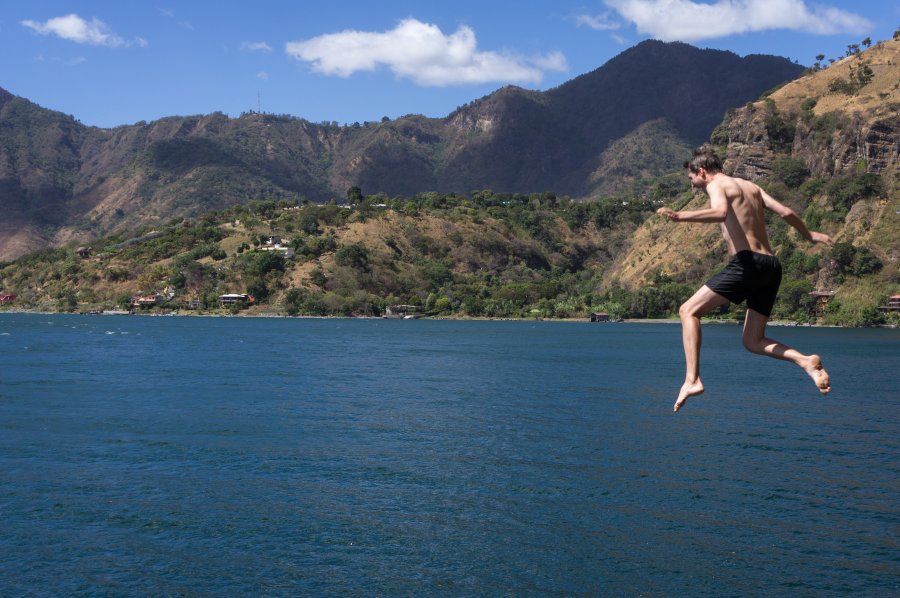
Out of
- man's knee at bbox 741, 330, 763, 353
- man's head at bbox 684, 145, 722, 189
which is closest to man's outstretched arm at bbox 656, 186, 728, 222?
man's head at bbox 684, 145, 722, 189

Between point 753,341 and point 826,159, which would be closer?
point 753,341

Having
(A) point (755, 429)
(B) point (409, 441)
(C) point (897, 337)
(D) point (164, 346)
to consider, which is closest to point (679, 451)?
(A) point (755, 429)

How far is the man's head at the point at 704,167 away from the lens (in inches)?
333

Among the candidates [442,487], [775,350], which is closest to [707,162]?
[775,350]

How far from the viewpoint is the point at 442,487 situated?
3378cm

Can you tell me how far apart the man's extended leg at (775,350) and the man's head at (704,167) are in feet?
4.30

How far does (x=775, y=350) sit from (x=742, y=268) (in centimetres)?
83

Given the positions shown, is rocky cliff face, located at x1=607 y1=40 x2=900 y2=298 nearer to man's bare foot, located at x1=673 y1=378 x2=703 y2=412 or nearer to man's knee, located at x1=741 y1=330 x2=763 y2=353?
man's knee, located at x1=741 y1=330 x2=763 y2=353

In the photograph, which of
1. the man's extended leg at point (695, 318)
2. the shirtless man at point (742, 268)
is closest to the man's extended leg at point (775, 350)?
the shirtless man at point (742, 268)

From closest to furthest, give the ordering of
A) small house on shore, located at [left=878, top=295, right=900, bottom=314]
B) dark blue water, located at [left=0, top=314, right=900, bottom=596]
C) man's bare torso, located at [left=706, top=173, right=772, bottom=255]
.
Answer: man's bare torso, located at [left=706, top=173, right=772, bottom=255], dark blue water, located at [left=0, top=314, right=900, bottom=596], small house on shore, located at [left=878, top=295, right=900, bottom=314]

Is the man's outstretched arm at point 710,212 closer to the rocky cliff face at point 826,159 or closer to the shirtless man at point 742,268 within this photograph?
the shirtless man at point 742,268

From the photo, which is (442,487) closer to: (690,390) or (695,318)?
(690,390)

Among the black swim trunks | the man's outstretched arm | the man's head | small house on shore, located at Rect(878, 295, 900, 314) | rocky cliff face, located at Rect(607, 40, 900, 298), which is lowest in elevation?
small house on shore, located at Rect(878, 295, 900, 314)

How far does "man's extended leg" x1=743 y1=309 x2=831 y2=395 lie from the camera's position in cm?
816
